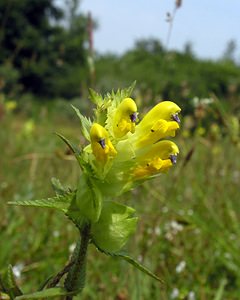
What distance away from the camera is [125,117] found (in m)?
0.66

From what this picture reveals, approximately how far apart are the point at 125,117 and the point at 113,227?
0.13 meters

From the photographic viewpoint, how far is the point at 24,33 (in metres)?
10.5

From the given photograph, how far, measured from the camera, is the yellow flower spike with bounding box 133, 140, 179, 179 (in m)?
0.67

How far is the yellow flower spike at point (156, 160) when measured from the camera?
674 millimetres

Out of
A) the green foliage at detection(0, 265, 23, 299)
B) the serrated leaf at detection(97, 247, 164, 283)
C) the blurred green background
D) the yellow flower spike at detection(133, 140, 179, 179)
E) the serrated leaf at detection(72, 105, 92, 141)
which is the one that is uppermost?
the serrated leaf at detection(72, 105, 92, 141)

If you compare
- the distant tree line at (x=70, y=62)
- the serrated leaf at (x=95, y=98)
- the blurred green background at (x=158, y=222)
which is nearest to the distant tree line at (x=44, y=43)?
the distant tree line at (x=70, y=62)

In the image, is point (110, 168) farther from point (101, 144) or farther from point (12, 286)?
point (12, 286)

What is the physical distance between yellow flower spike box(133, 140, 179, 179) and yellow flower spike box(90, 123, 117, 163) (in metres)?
0.05

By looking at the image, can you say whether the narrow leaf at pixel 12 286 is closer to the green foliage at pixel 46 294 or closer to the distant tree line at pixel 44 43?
the green foliage at pixel 46 294

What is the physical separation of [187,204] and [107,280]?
108cm

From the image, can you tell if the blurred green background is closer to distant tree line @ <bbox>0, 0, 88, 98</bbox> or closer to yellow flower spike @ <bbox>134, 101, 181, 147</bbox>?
yellow flower spike @ <bbox>134, 101, 181, 147</bbox>

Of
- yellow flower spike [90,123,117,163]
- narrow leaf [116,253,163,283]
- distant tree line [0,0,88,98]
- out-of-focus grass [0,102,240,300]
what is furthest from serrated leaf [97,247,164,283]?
distant tree line [0,0,88,98]

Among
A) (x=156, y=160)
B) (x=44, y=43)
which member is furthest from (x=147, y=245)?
(x=44, y=43)

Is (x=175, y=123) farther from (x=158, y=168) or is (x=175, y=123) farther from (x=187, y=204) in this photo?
(x=187, y=204)
